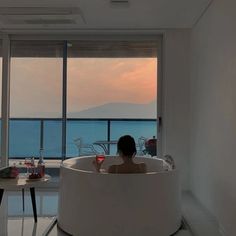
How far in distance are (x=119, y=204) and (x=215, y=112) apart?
1495 millimetres

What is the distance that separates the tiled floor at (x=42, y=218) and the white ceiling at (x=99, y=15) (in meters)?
2.23

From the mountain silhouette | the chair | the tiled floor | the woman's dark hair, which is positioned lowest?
the tiled floor

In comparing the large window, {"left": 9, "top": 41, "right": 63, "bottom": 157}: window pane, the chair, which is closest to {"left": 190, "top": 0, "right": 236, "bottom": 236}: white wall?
the large window

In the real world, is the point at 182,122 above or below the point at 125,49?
below

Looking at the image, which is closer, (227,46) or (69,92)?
(227,46)

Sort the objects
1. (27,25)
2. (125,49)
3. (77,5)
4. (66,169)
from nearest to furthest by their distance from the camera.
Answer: (66,169) → (77,5) → (27,25) → (125,49)

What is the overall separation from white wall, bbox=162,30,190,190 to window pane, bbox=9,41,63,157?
67.2 inches

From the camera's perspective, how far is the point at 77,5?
4.26 meters

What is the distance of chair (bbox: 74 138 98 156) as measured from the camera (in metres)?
5.93

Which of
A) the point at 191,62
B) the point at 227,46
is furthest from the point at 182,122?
the point at 227,46

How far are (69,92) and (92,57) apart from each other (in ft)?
2.18

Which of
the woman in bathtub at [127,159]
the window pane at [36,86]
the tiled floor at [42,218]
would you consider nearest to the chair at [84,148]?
the window pane at [36,86]

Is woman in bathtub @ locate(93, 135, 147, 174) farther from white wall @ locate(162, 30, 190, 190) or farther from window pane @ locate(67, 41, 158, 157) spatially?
window pane @ locate(67, 41, 158, 157)

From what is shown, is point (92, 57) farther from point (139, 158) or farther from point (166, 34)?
point (139, 158)
